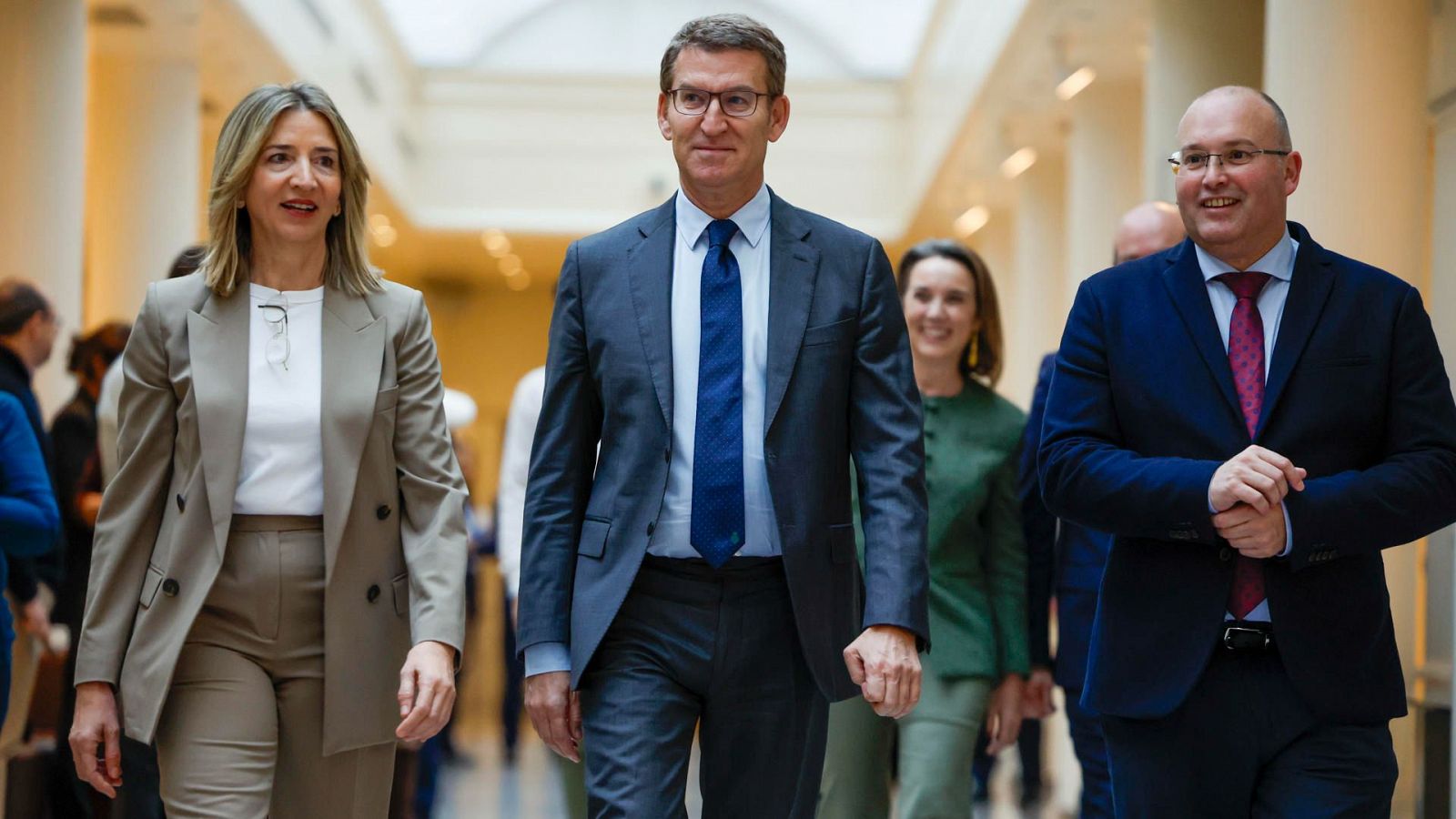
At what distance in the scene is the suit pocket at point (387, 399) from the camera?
3529 mm

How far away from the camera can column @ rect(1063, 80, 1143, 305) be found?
37.8 feet

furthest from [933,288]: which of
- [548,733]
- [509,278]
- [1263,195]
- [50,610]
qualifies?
[509,278]

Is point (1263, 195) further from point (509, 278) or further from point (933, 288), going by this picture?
point (509, 278)

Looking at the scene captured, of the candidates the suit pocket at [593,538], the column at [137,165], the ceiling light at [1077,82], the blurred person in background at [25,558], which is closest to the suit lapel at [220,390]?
the suit pocket at [593,538]

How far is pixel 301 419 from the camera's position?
3.46m

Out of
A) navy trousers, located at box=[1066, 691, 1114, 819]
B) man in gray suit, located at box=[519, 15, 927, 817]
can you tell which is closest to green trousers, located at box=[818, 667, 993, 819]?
navy trousers, located at box=[1066, 691, 1114, 819]

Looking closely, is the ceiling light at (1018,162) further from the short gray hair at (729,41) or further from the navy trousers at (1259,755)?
the navy trousers at (1259,755)

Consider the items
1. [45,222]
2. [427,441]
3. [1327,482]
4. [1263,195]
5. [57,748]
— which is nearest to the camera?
[1327,482]

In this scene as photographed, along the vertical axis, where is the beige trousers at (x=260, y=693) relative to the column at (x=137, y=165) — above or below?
below

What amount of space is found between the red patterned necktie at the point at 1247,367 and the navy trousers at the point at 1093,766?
61.8 inches

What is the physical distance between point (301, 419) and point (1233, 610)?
72.6 inches

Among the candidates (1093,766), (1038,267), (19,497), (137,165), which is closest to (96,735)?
(19,497)

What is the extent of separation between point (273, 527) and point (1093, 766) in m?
2.48

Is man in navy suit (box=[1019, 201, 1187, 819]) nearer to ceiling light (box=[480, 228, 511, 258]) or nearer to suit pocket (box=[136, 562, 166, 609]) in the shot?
suit pocket (box=[136, 562, 166, 609])
